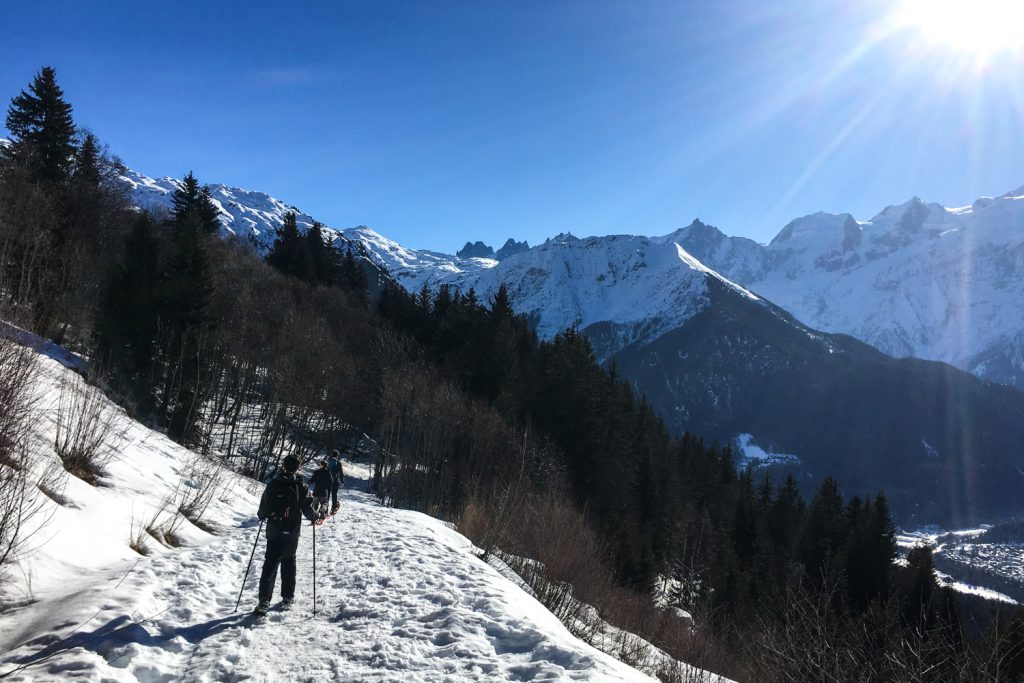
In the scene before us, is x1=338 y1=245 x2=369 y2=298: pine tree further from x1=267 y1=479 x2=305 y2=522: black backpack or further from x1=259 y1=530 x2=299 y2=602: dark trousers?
x1=259 y1=530 x2=299 y2=602: dark trousers

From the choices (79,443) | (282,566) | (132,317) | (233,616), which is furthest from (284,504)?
(132,317)

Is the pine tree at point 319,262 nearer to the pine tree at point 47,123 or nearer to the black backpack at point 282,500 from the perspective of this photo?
the pine tree at point 47,123

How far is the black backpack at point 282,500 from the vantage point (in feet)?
26.6

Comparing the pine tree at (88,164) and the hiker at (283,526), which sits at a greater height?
the pine tree at (88,164)

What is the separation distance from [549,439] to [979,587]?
538 ft

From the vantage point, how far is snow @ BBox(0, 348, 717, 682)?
19.4ft

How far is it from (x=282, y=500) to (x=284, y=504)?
6cm

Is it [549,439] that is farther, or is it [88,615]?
[549,439]

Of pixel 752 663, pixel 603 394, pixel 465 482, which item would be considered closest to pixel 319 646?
pixel 752 663

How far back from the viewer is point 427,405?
122ft

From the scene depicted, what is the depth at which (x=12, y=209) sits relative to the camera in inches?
834

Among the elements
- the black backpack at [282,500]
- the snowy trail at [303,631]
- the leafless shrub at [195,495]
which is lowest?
the leafless shrub at [195,495]

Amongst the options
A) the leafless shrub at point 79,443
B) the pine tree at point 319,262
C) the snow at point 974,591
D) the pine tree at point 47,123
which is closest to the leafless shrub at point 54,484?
the leafless shrub at point 79,443

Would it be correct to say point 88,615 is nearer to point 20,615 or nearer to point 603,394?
point 20,615
